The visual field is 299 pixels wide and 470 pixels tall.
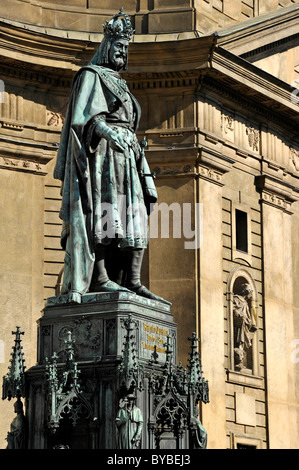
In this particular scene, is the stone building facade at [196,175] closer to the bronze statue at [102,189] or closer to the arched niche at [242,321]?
the arched niche at [242,321]

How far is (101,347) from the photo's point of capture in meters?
13.1

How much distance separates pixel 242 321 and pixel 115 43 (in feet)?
65.9

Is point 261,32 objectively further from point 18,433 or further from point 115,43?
point 18,433

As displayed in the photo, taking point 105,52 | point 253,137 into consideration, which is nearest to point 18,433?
point 105,52

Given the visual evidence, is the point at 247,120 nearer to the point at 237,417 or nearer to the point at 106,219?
the point at 237,417

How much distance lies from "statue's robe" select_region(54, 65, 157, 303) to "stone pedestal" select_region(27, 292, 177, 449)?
316mm

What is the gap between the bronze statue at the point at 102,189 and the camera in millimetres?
13734

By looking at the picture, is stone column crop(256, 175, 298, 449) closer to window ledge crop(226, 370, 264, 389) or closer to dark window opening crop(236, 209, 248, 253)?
window ledge crop(226, 370, 264, 389)

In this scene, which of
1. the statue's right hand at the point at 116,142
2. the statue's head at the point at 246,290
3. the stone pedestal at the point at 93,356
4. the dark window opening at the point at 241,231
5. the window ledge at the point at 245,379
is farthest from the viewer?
the dark window opening at the point at 241,231

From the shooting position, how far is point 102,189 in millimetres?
13891

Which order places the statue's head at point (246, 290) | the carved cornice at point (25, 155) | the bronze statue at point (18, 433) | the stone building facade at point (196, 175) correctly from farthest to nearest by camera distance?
the statue's head at point (246, 290), the stone building facade at point (196, 175), the carved cornice at point (25, 155), the bronze statue at point (18, 433)

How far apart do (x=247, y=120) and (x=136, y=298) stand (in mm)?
22748

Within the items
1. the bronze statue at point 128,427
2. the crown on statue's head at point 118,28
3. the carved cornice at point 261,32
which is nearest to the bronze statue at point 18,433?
the bronze statue at point 128,427

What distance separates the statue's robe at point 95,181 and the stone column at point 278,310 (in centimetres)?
2119
